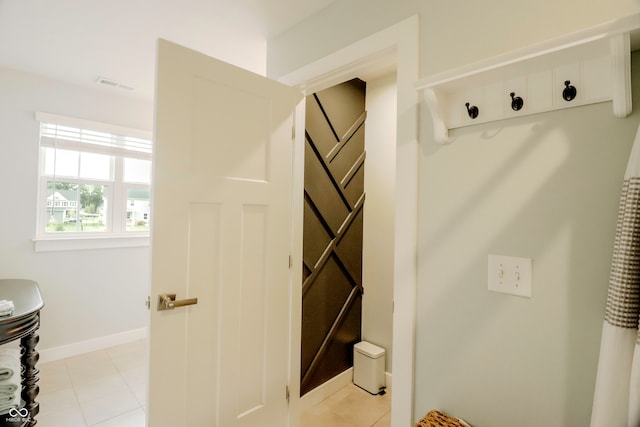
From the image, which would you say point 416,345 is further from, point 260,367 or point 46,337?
point 46,337

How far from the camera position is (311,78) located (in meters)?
1.75

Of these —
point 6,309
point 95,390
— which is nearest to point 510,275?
point 6,309

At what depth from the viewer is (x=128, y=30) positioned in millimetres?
1963

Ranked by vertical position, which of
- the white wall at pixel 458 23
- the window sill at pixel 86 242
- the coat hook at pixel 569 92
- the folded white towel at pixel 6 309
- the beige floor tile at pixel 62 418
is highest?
the white wall at pixel 458 23

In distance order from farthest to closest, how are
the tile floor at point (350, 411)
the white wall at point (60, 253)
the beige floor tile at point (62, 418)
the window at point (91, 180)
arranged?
the window at point (91, 180) < the white wall at point (60, 253) < the tile floor at point (350, 411) < the beige floor tile at point (62, 418)

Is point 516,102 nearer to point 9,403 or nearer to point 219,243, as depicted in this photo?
point 219,243

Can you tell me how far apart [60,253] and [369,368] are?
9.65ft

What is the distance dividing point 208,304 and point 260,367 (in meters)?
0.52

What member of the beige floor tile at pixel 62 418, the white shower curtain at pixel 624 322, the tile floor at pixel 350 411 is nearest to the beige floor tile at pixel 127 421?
the beige floor tile at pixel 62 418

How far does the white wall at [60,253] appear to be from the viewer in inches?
103

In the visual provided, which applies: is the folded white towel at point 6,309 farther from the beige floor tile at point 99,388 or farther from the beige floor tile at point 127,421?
the beige floor tile at point 99,388

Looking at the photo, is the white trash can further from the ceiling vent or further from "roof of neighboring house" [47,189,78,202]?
the ceiling vent

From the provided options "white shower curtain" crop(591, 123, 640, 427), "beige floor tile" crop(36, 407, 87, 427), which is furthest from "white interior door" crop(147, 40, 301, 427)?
"white shower curtain" crop(591, 123, 640, 427)

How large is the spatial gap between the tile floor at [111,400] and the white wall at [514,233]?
3.98 ft
